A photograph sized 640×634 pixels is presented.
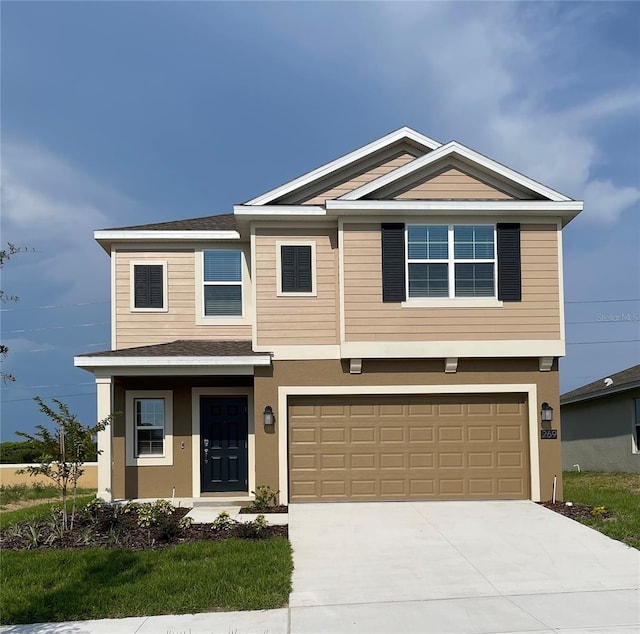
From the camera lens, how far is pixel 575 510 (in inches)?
460

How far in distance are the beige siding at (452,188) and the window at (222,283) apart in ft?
12.4

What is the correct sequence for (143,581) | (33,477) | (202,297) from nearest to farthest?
(143,581) → (202,297) → (33,477)

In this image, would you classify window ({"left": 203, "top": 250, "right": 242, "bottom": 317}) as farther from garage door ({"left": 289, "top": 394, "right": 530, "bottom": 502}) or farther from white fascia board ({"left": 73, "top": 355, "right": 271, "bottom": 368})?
garage door ({"left": 289, "top": 394, "right": 530, "bottom": 502})

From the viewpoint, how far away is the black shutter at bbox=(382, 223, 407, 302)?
12.4 meters

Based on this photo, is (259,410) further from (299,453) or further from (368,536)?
(368,536)

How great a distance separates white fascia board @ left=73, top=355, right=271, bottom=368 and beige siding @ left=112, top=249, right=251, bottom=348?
1821 mm

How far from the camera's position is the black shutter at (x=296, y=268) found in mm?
12930

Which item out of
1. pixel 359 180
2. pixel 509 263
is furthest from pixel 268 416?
pixel 509 263

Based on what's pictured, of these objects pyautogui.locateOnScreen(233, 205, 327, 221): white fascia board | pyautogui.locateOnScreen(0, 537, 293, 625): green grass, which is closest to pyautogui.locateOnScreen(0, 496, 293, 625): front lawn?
pyautogui.locateOnScreen(0, 537, 293, 625): green grass

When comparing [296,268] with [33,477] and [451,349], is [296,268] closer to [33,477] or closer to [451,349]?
[451,349]

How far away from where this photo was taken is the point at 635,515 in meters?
11.1

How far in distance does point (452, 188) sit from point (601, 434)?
11.5m

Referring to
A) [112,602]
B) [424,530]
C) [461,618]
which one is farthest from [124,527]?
[461,618]

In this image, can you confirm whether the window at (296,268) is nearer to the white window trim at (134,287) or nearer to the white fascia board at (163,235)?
the white fascia board at (163,235)
